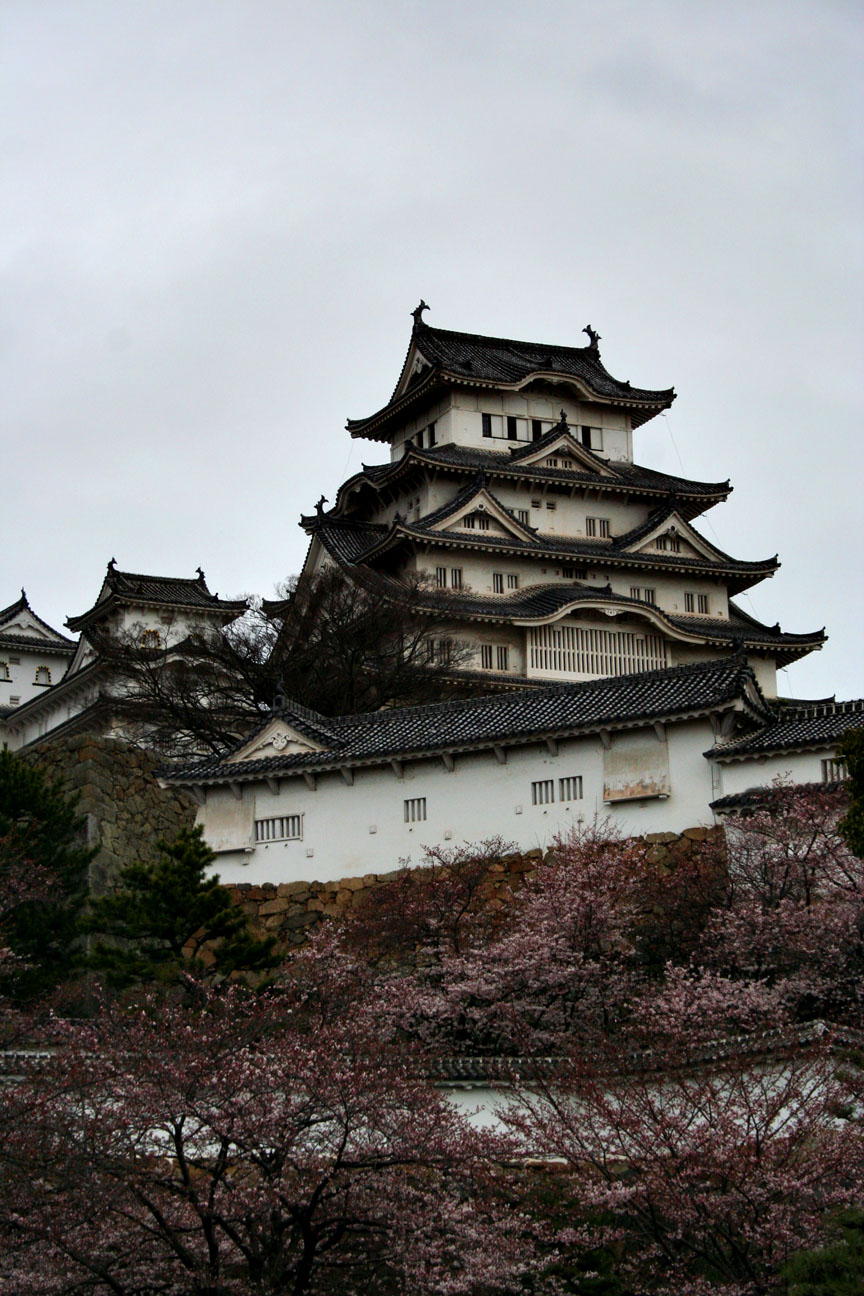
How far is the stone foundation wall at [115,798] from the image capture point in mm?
30434

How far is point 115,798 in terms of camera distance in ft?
103

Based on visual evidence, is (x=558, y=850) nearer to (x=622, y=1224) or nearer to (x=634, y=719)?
(x=634, y=719)

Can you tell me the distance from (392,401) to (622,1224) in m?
35.2

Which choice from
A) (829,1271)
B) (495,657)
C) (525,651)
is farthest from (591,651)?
(829,1271)

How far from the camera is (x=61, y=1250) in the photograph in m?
14.5

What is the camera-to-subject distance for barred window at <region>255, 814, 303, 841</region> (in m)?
27.6

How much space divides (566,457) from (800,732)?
2314 centimetres

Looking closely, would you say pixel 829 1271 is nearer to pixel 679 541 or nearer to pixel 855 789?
pixel 855 789

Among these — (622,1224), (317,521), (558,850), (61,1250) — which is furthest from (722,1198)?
(317,521)

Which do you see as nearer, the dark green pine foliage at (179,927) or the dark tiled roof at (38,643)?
the dark green pine foliage at (179,927)

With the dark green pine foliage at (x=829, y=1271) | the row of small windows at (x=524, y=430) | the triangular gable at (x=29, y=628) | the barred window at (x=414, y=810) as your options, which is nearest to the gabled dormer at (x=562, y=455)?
the row of small windows at (x=524, y=430)

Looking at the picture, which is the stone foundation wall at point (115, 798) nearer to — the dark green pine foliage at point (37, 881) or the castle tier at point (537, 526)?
the dark green pine foliage at point (37, 881)

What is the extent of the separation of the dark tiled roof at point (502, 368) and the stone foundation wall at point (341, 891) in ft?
73.8

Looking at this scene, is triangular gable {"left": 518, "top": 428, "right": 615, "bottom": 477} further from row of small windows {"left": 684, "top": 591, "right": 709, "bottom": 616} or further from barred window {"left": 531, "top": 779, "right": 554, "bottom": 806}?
barred window {"left": 531, "top": 779, "right": 554, "bottom": 806}
